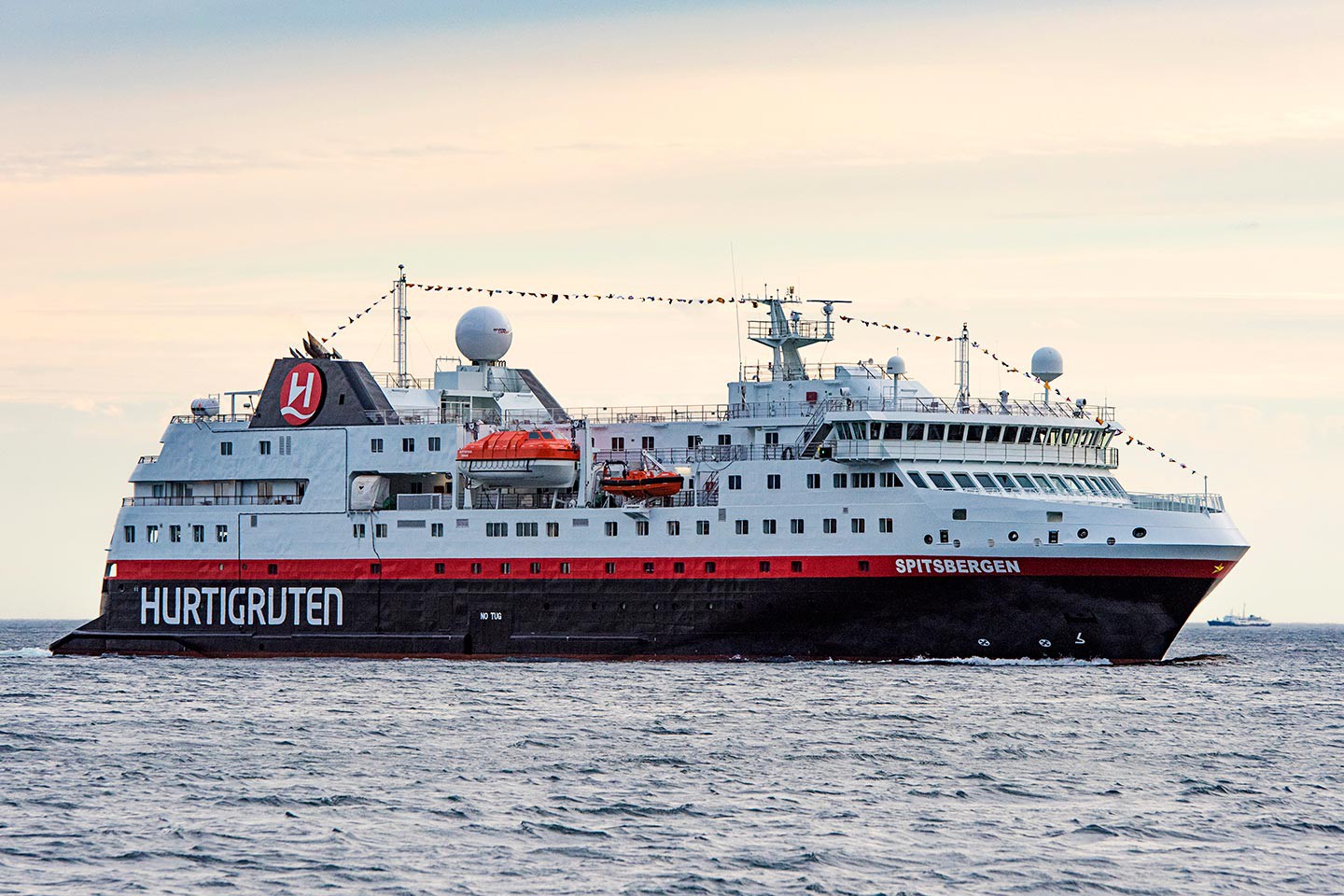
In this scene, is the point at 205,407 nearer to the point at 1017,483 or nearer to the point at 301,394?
the point at 301,394

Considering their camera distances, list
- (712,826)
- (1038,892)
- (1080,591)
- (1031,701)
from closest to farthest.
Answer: (1038,892)
(712,826)
(1031,701)
(1080,591)

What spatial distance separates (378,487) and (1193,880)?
135 feet

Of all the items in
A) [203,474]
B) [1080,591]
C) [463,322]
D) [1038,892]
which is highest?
[463,322]

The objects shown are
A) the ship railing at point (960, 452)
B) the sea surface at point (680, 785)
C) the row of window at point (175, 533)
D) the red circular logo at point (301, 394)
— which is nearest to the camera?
the sea surface at point (680, 785)

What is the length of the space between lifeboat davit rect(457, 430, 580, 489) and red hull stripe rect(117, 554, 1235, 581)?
94.9 inches

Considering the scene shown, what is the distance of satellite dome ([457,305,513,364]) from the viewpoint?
6738cm

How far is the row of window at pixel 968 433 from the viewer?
5700cm

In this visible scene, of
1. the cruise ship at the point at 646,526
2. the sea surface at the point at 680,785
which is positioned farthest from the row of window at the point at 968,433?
the sea surface at the point at 680,785

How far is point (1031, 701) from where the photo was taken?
46781mm

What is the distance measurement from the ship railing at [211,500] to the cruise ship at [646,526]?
4.6 inches

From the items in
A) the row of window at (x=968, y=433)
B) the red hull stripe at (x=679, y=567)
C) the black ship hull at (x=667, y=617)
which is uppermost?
the row of window at (x=968, y=433)

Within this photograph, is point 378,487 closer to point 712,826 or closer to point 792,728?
point 792,728

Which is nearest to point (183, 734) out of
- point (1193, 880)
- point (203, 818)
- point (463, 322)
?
point (203, 818)

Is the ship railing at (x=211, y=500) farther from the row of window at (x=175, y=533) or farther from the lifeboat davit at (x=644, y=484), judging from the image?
the lifeboat davit at (x=644, y=484)
